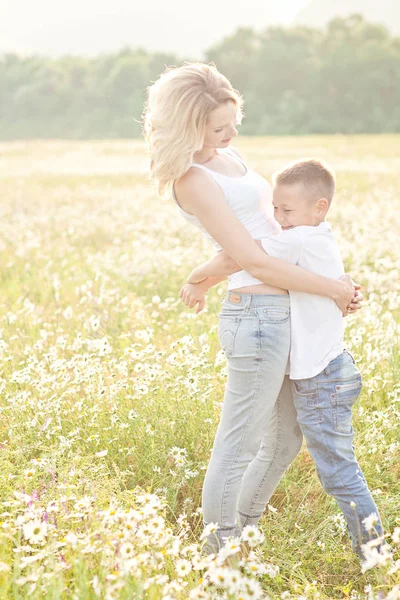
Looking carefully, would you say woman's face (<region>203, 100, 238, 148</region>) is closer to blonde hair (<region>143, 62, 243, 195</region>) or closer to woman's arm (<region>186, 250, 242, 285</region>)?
blonde hair (<region>143, 62, 243, 195</region>)

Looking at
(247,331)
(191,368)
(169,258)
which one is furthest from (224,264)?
(169,258)

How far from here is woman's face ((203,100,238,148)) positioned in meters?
3.57

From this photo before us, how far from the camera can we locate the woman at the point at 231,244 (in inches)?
139

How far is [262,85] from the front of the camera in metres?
73.9

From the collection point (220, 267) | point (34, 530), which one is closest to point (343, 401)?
point (220, 267)

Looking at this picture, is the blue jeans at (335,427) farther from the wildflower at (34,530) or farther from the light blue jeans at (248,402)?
the wildflower at (34,530)

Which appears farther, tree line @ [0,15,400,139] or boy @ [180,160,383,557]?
tree line @ [0,15,400,139]

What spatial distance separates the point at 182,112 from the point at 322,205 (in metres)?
0.76

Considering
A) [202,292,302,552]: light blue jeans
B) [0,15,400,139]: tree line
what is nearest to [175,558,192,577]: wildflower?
[202,292,302,552]: light blue jeans

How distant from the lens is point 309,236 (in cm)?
363

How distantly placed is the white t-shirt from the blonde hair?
1.76ft

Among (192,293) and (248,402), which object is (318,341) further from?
(192,293)

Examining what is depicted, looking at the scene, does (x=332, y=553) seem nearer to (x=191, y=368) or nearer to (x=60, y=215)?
(x=191, y=368)

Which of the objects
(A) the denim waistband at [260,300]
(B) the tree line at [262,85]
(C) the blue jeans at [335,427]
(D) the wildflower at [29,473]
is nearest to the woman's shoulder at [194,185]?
(A) the denim waistband at [260,300]
